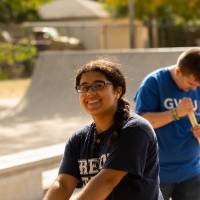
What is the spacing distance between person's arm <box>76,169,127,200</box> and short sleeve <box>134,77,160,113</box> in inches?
54.5

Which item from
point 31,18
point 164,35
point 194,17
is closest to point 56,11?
point 31,18

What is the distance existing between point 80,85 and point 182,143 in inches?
56.9

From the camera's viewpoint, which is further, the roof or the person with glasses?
the roof

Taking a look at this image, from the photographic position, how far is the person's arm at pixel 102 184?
2656 millimetres

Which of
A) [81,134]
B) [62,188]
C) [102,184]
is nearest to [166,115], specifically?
[81,134]

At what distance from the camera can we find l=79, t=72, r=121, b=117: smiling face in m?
2.80

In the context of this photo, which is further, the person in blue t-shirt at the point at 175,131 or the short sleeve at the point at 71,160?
the person in blue t-shirt at the point at 175,131

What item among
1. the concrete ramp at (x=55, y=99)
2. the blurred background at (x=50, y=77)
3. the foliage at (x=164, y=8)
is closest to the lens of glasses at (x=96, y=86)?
the blurred background at (x=50, y=77)

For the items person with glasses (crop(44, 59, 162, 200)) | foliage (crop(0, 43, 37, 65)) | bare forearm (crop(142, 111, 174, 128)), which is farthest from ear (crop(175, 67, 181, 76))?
foliage (crop(0, 43, 37, 65))

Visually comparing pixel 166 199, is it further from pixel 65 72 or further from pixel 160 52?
pixel 65 72

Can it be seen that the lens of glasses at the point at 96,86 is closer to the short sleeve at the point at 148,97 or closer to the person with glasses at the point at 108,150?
the person with glasses at the point at 108,150

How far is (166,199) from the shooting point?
13.5ft

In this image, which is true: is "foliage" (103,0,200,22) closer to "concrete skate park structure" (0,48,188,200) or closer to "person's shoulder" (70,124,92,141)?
"concrete skate park structure" (0,48,188,200)

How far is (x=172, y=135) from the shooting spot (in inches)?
163
